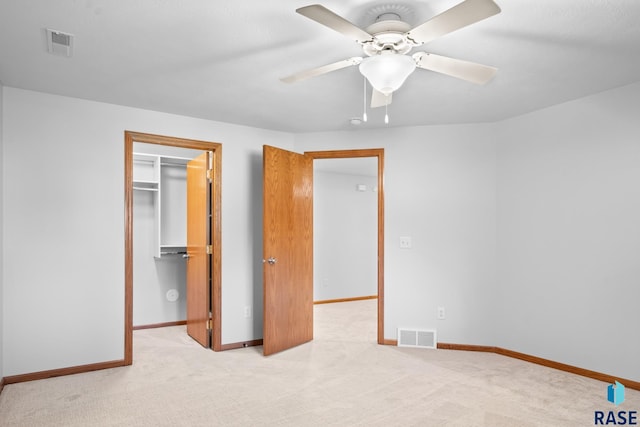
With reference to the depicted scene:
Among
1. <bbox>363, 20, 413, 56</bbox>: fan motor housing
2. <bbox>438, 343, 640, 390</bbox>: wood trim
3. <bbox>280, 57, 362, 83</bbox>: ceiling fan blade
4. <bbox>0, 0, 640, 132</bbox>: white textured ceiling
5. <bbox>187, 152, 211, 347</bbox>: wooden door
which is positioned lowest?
<bbox>438, 343, 640, 390</bbox>: wood trim

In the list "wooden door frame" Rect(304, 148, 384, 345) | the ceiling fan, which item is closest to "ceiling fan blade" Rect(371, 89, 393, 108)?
the ceiling fan

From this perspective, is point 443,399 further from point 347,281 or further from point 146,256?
point 347,281

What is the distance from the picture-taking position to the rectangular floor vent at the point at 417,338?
4180 millimetres

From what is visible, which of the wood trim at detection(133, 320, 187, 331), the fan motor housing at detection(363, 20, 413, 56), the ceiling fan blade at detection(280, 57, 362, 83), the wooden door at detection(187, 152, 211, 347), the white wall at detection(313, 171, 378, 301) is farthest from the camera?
the white wall at detection(313, 171, 378, 301)

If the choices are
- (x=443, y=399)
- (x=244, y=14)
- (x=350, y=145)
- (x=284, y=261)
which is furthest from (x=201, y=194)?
(x=443, y=399)

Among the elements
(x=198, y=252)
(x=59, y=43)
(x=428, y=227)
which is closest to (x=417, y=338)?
(x=428, y=227)

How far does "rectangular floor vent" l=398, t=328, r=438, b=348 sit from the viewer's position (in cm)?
418

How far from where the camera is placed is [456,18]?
1.65 m

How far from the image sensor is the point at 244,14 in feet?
6.81

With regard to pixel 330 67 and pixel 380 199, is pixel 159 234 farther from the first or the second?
pixel 330 67

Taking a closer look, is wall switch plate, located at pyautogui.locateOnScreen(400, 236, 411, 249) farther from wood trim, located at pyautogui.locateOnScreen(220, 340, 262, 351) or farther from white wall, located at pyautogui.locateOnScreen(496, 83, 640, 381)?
wood trim, located at pyautogui.locateOnScreen(220, 340, 262, 351)

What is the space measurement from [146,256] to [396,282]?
3037 mm

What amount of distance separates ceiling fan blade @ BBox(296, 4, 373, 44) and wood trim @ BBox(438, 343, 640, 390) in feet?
10.6

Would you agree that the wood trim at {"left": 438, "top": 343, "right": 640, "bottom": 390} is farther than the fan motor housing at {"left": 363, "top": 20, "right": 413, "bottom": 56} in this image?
Yes
